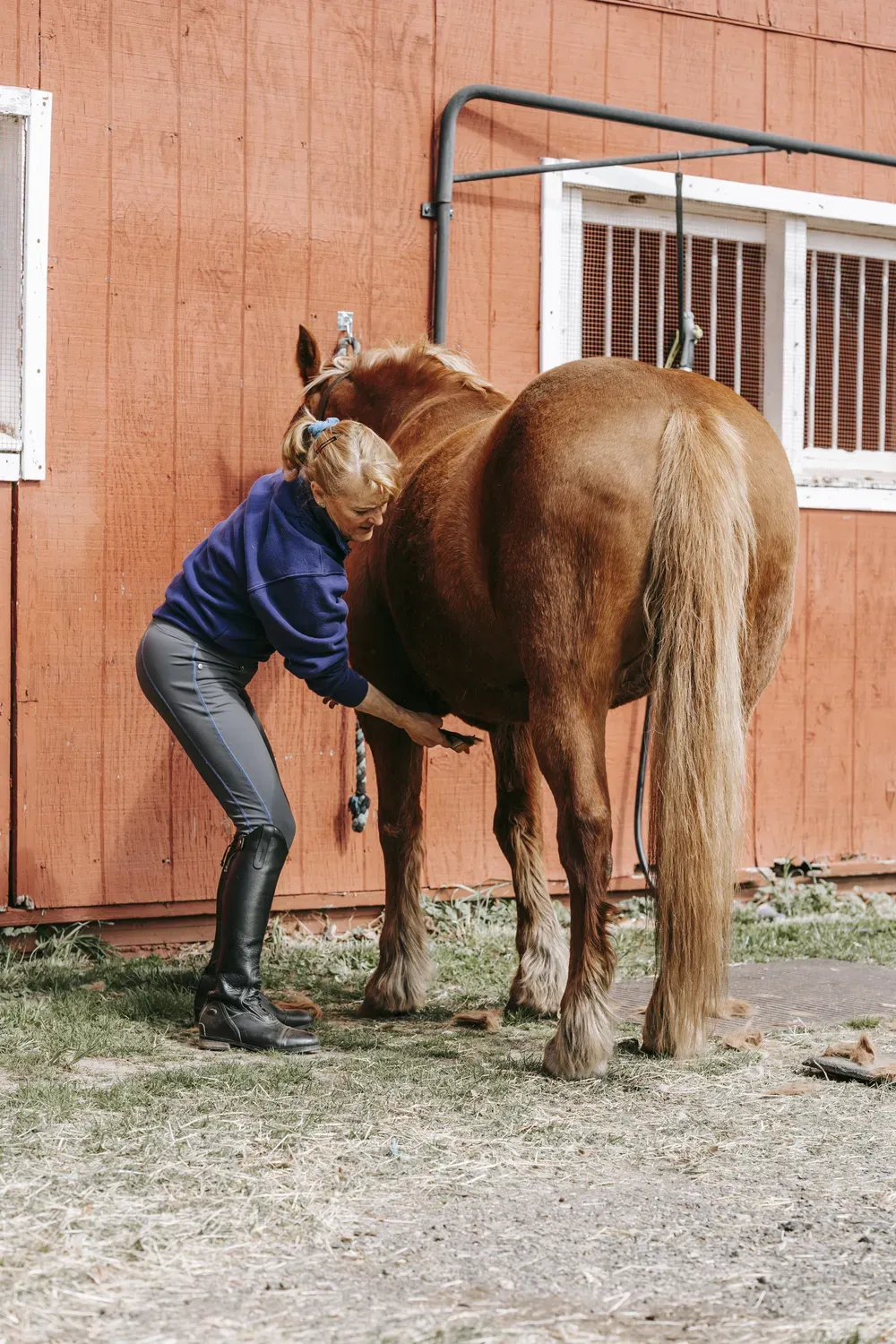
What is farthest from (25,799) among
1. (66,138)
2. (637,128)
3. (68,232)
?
(637,128)

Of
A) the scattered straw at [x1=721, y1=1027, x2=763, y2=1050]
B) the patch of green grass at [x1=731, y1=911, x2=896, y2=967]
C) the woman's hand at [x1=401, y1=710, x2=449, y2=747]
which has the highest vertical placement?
the woman's hand at [x1=401, y1=710, x2=449, y2=747]

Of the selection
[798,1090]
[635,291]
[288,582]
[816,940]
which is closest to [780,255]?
[635,291]

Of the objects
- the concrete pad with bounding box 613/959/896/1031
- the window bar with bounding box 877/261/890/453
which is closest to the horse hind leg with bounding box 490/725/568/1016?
the concrete pad with bounding box 613/959/896/1031

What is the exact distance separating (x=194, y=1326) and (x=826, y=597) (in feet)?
15.3

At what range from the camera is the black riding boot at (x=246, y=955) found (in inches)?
145

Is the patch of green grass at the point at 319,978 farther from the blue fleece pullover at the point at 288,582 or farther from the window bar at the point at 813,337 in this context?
the window bar at the point at 813,337

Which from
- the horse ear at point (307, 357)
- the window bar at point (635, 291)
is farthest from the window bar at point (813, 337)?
the horse ear at point (307, 357)

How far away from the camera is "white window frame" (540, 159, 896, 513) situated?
557 cm

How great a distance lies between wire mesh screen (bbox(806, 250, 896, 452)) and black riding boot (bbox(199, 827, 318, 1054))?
11.5 feet

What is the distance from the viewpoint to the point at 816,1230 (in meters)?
2.50

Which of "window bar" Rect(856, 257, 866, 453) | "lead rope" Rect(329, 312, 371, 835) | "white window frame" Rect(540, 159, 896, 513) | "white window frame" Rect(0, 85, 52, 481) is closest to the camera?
"white window frame" Rect(0, 85, 52, 481)

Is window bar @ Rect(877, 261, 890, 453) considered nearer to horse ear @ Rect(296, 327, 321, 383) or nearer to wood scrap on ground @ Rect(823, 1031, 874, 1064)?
horse ear @ Rect(296, 327, 321, 383)

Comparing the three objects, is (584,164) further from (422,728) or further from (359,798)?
(422,728)

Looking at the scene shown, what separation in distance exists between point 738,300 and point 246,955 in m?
3.74
